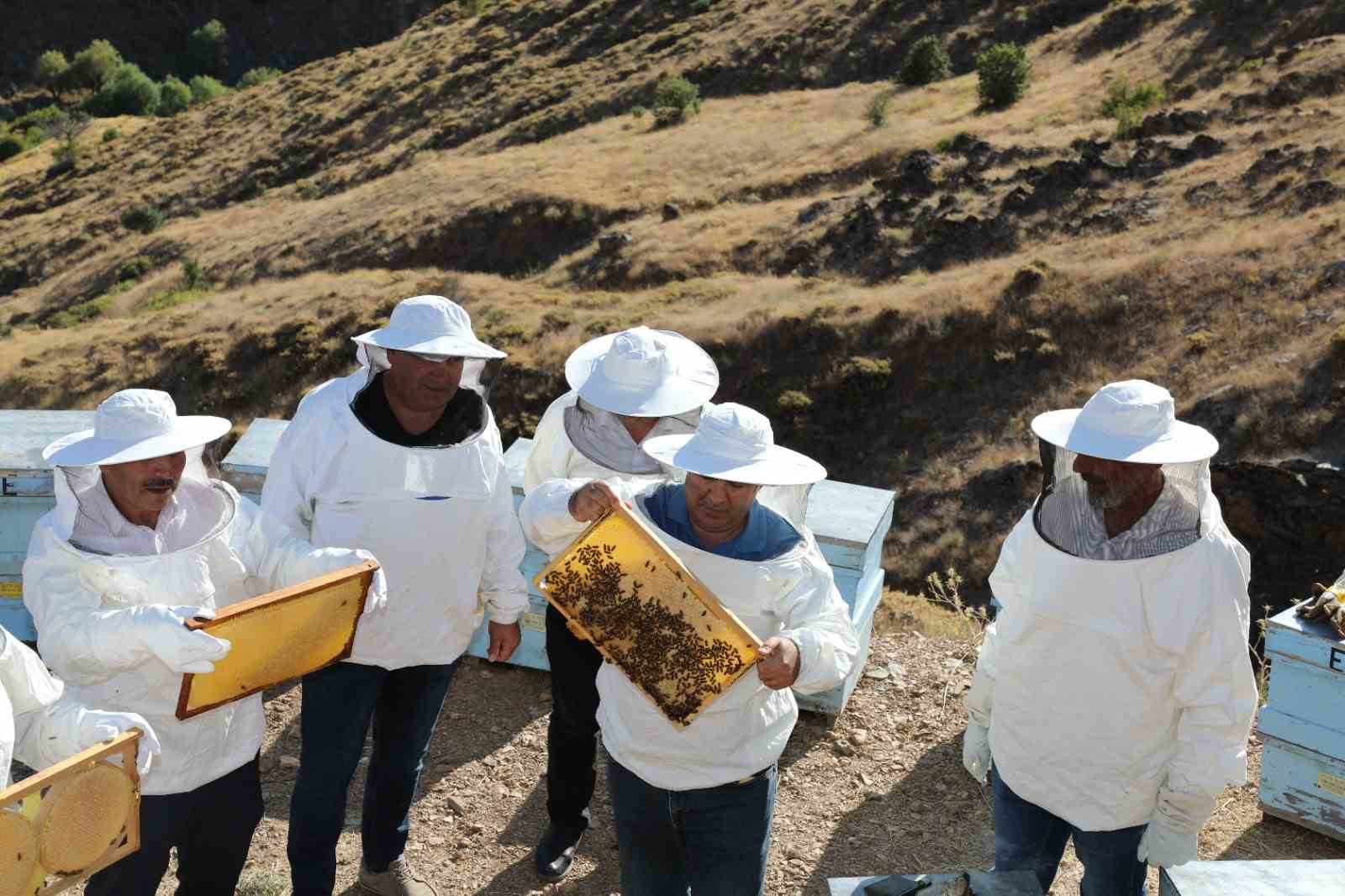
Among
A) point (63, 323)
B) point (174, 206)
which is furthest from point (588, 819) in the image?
point (174, 206)

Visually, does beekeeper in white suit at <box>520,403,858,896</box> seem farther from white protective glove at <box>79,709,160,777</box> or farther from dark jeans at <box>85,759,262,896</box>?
white protective glove at <box>79,709,160,777</box>

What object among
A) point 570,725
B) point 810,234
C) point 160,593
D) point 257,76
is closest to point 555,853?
point 570,725

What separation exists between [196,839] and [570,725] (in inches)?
59.0

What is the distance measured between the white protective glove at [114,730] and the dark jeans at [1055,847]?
260 centimetres

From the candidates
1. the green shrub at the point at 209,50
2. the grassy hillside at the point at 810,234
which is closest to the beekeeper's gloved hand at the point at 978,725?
the grassy hillside at the point at 810,234

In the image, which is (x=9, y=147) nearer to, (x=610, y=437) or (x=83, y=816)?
(x=610, y=437)

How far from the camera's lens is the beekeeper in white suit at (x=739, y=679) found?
348 cm

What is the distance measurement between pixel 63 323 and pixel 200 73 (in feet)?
145

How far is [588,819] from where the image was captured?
519cm

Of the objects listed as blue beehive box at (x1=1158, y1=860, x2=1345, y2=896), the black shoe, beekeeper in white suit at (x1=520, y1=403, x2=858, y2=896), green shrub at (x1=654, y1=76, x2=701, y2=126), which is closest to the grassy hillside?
green shrub at (x1=654, y1=76, x2=701, y2=126)

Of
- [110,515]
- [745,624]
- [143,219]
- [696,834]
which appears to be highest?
[110,515]

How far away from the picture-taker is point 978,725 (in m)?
4.42

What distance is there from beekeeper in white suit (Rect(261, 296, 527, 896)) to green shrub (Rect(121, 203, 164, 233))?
134 ft

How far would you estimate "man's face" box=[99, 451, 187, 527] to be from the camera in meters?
3.45
